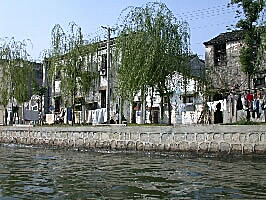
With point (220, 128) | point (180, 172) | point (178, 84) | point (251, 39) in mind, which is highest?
point (251, 39)

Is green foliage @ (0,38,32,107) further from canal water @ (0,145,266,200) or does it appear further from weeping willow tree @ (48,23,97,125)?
canal water @ (0,145,266,200)

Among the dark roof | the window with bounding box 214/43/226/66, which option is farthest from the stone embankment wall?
the dark roof

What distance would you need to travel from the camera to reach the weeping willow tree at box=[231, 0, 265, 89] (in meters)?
19.5

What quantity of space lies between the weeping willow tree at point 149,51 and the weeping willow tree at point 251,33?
4.05 metres

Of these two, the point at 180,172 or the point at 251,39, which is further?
the point at 251,39

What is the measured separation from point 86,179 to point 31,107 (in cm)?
3125

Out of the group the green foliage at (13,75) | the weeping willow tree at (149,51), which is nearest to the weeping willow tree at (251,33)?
the weeping willow tree at (149,51)

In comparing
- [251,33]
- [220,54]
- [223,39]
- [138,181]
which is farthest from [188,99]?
[138,181]

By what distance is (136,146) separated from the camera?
66.6 ft

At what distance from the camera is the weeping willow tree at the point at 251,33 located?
63.9ft

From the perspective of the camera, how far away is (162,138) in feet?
63.2

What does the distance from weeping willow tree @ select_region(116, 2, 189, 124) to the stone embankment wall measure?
2.64m

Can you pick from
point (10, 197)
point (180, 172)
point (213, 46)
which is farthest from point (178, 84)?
point (10, 197)

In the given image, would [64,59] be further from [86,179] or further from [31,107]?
[86,179]
